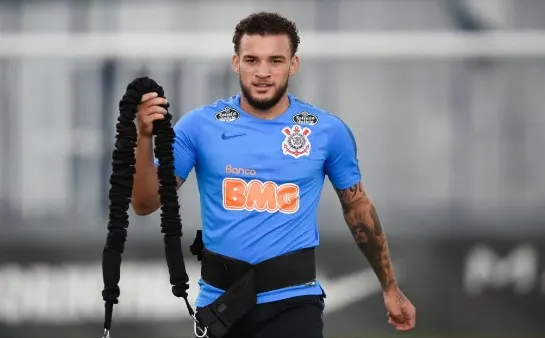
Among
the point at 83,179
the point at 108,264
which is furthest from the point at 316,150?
the point at 83,179

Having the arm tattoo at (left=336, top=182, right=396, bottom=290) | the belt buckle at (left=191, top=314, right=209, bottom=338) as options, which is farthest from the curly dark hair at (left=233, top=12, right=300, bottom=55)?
the belt buckle at (left=191, top=314, right=209, bottom=338)

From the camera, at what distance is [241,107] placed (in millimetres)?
6148

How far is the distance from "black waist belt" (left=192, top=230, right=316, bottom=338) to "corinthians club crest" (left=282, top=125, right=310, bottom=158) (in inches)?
16.9

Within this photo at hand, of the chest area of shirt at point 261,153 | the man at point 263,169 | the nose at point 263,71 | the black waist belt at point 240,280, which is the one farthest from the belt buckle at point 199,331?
the nose at point 263,71

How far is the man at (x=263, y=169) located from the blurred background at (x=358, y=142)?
7142 millimetres

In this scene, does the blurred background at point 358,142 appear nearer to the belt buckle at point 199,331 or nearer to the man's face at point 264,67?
the man's face at point 264,67

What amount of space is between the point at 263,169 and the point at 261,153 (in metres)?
0.07

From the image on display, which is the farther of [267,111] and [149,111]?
[267,111]

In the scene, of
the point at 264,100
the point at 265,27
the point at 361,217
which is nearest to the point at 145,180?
the point at 264,100

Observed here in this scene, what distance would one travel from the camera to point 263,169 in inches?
236

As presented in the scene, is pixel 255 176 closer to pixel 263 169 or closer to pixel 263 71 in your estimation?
pixel 263 169

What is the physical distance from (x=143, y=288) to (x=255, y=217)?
765 cm

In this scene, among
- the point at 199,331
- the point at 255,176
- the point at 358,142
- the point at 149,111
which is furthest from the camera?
the point at 358,142

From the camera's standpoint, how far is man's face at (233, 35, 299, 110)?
5.91 m
